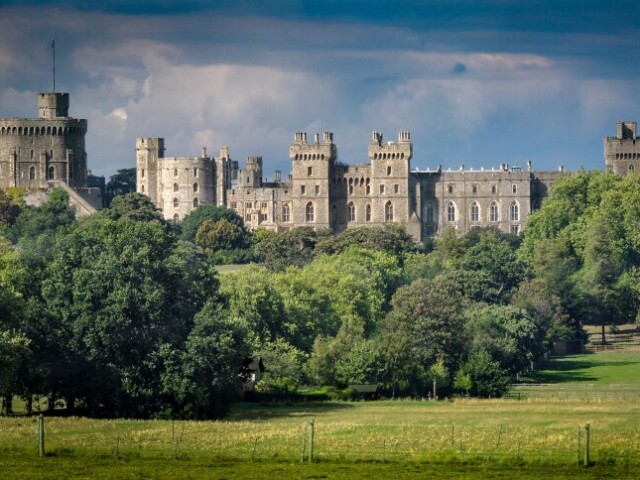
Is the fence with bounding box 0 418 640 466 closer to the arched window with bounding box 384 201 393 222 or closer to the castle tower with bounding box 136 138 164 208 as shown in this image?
the arched window with bounding box 384 201 393 222

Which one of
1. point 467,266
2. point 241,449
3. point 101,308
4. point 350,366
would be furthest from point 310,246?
point 241,449

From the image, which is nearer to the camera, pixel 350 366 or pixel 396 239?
pixel 350 366

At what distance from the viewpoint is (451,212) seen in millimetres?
175250

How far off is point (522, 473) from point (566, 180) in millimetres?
111092

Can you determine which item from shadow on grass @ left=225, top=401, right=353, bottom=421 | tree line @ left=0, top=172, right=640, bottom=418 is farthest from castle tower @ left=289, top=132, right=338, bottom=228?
shadow on grass @ left=225, top=401, right=353, bottom=421

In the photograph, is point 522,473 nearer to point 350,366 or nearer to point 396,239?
point 350,366

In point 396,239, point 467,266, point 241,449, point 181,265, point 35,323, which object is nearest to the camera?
point 241,449

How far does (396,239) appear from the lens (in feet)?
486

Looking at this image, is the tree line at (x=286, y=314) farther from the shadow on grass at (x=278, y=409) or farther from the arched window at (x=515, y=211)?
the arched window at (x=515, y=211)

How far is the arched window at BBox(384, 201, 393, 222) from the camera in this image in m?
172

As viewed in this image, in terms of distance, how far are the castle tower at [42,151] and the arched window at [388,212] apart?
26555 millimetres

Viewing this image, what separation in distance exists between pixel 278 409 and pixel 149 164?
109497mm

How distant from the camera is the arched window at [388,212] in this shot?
6752 inches

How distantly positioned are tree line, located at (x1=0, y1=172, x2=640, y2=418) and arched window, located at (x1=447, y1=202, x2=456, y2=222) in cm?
2708
